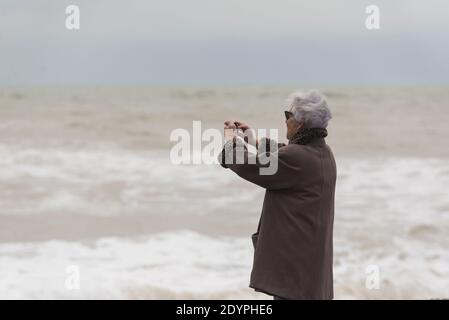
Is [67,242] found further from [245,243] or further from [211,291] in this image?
[211,291]

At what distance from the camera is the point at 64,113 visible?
83.5ft

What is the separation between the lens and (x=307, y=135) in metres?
2.55

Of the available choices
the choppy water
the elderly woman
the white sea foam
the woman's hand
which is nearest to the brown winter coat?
the elderly woman

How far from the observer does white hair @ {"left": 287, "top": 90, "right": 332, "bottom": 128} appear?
8.34 ft

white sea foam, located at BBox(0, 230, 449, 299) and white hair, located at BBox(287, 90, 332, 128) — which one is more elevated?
white hair, located at BBox(287, 90, 332, 128)

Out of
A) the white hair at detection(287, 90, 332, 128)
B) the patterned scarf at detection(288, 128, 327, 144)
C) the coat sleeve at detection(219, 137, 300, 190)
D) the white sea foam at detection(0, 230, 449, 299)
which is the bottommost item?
the white sea foam at detection(0, 230, 449, 299)

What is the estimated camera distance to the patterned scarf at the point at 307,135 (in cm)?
255

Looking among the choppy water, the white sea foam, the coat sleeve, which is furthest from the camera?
the choppy water

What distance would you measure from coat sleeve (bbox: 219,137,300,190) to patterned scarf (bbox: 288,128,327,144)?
77 millimetres

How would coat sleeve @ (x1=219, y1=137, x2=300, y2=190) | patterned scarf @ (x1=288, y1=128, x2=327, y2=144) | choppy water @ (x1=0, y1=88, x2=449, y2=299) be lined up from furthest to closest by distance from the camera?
choppy water @ (x1=0, y1=88, x2=449, y2=299) < patterned scarf @ (x1=288, y1=128, x2=327, y2=144) < coat sleeve @ (x1=219, y1=137, x2=300, y2=190)

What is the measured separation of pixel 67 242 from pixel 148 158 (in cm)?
791

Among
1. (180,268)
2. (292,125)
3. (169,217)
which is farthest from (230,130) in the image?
(169,217)

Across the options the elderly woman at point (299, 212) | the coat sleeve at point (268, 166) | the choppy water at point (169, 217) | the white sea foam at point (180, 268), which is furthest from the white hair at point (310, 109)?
the choppy water at point (169, 217)

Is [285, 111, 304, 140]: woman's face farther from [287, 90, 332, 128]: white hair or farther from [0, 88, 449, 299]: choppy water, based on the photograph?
[0, 88, 449, 299]: choppy water
